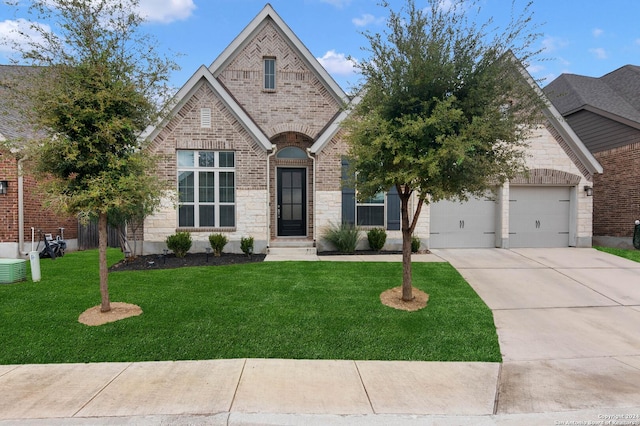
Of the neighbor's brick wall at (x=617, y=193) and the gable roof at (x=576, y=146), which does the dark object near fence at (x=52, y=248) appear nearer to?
the gable roof at (x=576, y=146)

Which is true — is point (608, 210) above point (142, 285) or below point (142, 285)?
above

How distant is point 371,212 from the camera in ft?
37.6

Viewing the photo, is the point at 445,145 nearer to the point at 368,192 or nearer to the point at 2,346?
the point at 368,192

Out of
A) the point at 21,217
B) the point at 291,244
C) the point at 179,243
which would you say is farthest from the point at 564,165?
the point at 21,217

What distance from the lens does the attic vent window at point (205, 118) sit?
35.0ft

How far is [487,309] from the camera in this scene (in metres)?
6.06

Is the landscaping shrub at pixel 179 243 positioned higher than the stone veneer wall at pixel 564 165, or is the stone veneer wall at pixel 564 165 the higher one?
the stone veneer wall at pixel 564 165

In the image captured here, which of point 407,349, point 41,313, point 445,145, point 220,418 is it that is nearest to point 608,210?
point 445,145

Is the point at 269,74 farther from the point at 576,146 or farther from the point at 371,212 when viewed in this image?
the point at 576,146

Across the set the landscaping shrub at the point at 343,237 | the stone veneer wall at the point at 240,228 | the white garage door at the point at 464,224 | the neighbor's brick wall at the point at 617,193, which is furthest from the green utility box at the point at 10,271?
the neighbor's brick wall at the point at 617,193

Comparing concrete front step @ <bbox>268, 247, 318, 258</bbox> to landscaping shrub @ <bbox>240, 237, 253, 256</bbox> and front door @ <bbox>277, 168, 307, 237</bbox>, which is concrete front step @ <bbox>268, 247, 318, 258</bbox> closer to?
landscaping shrub @ <bbox>240, 237, 253, 256</bbox>

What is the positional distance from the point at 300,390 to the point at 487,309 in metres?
4.04

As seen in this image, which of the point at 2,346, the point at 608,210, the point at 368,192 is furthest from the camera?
the point at 608,210

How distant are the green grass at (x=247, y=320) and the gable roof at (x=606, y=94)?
11039mm
